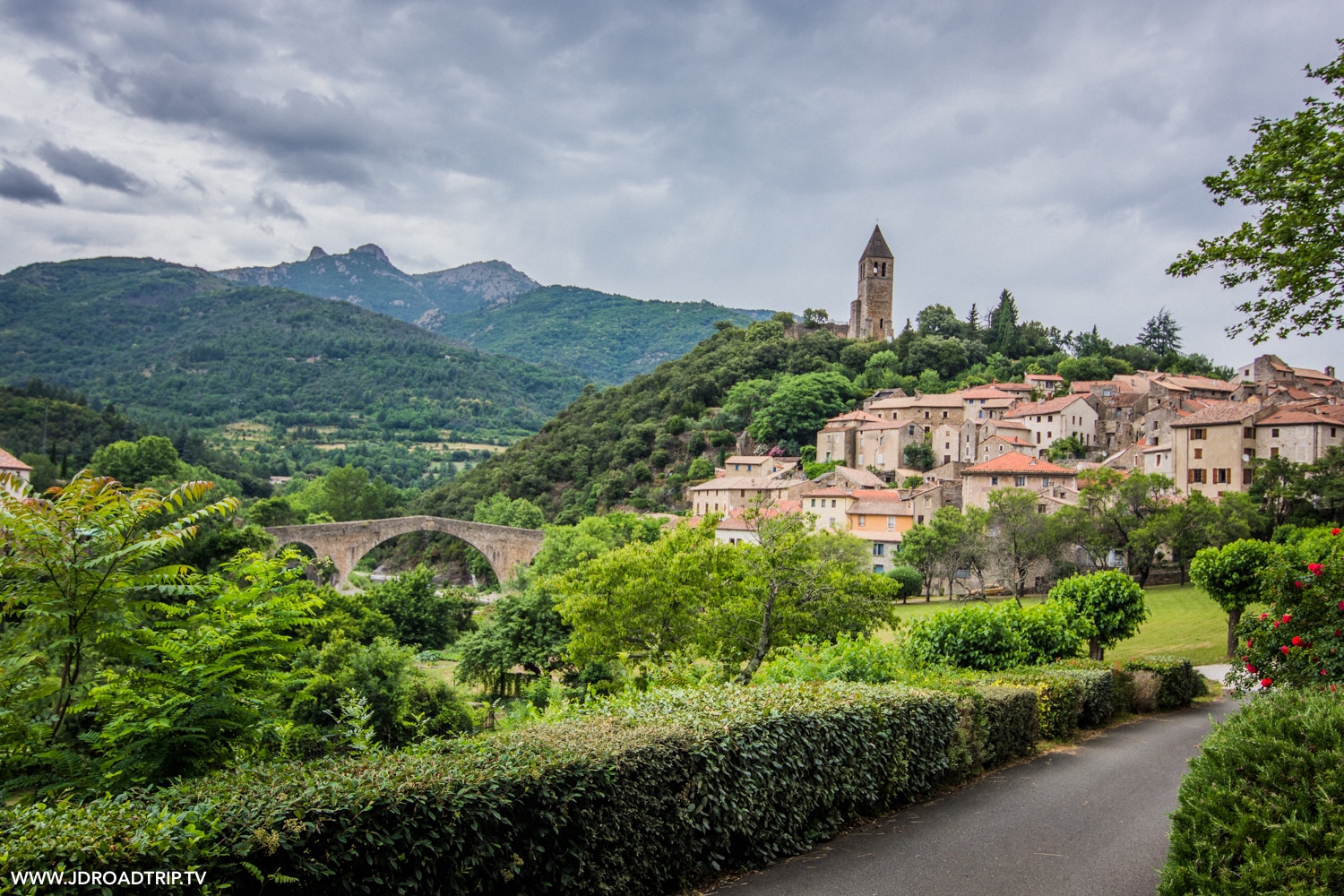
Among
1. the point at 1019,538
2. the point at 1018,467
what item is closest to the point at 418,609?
the point at 1019,538

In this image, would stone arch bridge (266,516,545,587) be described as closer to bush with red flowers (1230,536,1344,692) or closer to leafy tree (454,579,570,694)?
leafy tree (454,579,570,694)

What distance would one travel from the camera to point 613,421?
3684 inches

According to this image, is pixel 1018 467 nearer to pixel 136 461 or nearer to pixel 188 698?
pixel 188 698

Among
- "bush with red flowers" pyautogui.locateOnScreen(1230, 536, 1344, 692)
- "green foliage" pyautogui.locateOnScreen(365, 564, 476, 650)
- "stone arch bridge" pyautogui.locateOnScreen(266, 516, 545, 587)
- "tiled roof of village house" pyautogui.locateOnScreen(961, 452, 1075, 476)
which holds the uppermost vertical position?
"tiled roof of village house" pyautogui.locateOnScreen(961, 452, 1075, 476)

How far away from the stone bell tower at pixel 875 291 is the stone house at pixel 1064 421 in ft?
119

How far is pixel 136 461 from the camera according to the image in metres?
56.9

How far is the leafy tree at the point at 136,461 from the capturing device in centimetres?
5578

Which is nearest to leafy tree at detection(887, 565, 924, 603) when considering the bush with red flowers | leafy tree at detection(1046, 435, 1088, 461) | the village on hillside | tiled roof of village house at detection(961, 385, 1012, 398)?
the village on hillside

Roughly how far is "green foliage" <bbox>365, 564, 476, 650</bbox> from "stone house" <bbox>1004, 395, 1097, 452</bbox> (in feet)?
158

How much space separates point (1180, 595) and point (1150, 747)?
32.0m

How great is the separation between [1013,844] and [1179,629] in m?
28.2

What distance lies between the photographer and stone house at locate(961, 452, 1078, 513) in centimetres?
5469

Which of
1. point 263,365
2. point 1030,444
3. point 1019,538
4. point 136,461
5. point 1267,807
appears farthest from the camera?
point 263,365

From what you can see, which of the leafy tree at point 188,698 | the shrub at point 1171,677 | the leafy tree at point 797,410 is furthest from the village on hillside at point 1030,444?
the leafy tree at point 188,698
